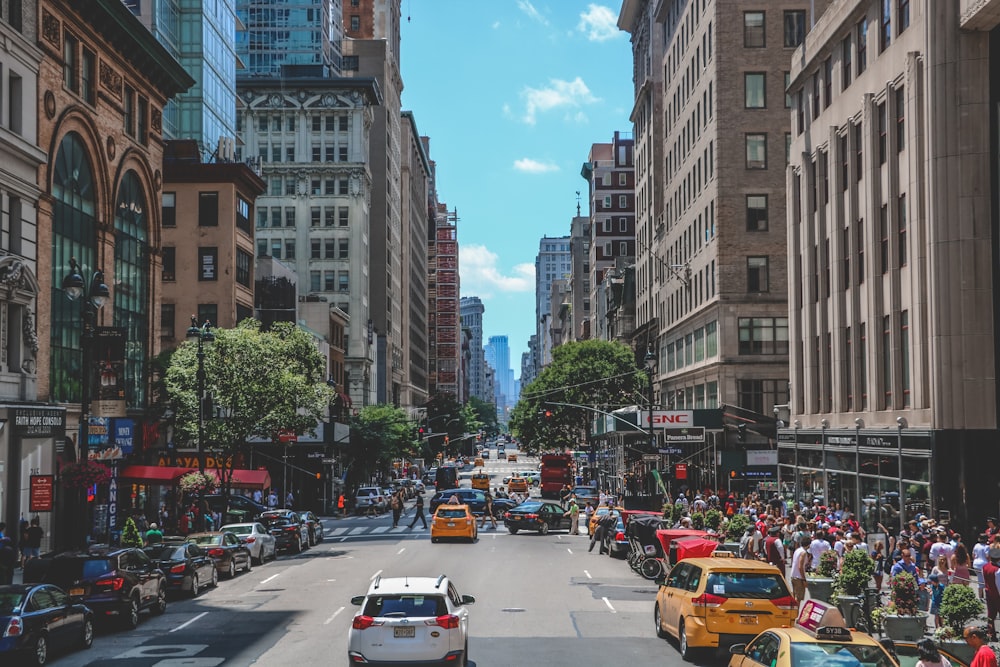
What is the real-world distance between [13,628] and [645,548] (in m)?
20.8

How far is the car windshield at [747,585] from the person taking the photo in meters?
19.7

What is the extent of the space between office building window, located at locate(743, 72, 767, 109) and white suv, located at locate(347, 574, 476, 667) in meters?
54.7

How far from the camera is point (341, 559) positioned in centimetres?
4166

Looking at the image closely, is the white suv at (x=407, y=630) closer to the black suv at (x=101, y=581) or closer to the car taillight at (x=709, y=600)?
the car taillight at (x=709, y=600)

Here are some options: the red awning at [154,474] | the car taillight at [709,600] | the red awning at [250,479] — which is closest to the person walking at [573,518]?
the red awning at [250,479]

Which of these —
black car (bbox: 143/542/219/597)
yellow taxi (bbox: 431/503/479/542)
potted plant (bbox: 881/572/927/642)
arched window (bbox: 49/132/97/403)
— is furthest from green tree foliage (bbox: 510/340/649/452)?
potted plant (bbox: 881/572/927/642)

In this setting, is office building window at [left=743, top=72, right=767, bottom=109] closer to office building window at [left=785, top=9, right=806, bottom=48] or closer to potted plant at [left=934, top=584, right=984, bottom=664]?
office building window at [left=785, top=9, right=806, bottom=48]

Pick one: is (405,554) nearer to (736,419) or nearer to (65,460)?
(65,460)

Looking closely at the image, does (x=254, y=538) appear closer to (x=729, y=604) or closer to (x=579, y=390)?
(x=729, y=604)

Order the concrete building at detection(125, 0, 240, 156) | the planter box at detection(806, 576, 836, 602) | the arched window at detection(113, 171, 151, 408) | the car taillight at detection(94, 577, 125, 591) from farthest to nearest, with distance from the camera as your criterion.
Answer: the concrete building at detection(125, 0, 240, 156) < the arched window at detection(113, 171, 151, 408) < the planter box at detection(806, 576, 836, 602) < the car taillight at detection(94, 577, 125, 591)

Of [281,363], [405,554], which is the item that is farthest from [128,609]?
[281,363]

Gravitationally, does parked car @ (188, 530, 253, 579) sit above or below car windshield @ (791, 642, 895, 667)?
below

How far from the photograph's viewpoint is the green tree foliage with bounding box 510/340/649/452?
97.9 metres

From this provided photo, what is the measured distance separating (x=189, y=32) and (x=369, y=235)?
2217 inches
